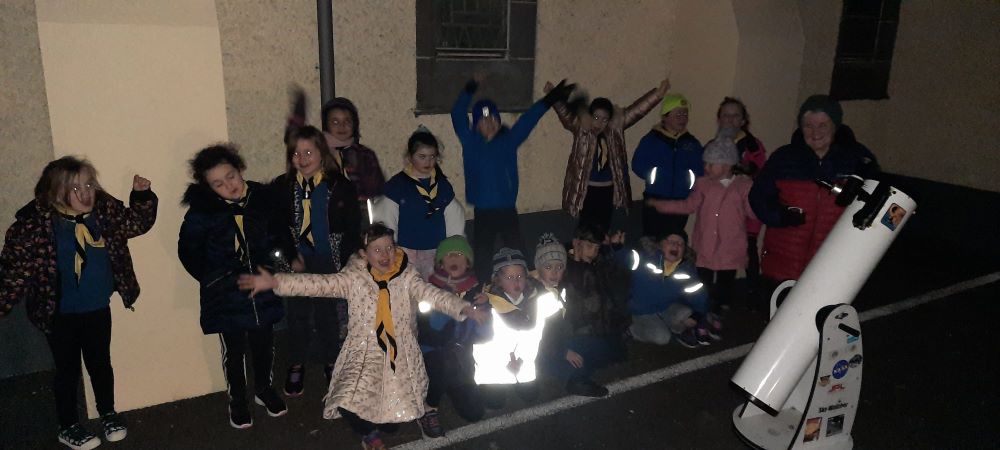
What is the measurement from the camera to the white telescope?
3.98m

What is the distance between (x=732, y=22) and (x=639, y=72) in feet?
4.41

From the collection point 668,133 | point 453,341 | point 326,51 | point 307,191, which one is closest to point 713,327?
point 668,133

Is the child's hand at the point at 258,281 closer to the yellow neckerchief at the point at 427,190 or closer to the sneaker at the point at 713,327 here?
the yellow neckerchief at the point at 427,190

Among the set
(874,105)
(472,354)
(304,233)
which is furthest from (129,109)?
(874,105)

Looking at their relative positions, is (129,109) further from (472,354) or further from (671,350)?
(671,350)

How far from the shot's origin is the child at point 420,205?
17.8 feet

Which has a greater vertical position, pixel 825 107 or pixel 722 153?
pixel 825 107

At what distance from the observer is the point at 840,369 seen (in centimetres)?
407

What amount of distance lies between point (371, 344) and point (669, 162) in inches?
142

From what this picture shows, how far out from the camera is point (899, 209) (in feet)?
13.1

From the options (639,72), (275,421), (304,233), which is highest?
(639,72)

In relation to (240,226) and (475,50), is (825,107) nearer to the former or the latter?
(475,50)

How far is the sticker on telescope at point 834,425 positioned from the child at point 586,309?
145 centimetres

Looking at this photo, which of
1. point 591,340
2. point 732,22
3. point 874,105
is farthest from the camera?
point 874,105
